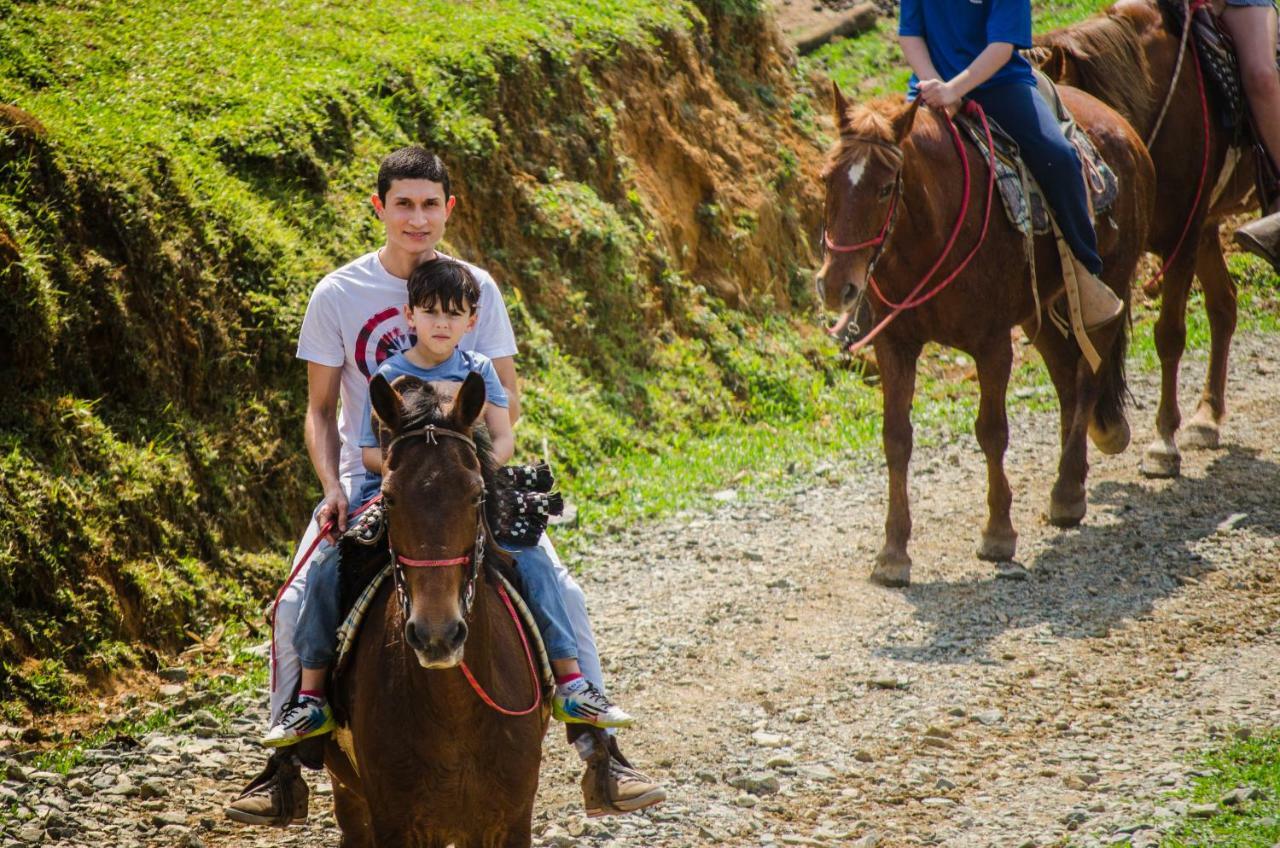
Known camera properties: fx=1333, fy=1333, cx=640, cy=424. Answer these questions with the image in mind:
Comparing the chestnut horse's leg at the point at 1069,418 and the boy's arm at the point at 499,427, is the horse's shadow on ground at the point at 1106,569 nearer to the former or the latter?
the chestnut horse's leg at the point at 1069,418

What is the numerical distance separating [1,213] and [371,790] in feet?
14.8

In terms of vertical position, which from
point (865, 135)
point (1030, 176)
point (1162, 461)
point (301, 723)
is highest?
point (865, 135)

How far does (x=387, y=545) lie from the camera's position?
14.0ft

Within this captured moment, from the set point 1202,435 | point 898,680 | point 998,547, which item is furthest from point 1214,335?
point 898,680

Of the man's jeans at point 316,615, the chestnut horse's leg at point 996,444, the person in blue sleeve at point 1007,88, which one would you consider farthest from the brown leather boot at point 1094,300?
the man's jeans at point 316,615

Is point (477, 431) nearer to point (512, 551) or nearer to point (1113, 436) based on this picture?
point (512, 551)

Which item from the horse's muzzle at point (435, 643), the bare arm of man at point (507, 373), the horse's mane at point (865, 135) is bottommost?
the horse's muzzle at point (435, 643)

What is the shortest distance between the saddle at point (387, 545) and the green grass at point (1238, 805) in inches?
93.8

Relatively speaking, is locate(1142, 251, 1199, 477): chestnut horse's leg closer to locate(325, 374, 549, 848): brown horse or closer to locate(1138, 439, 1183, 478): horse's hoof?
locate(1138, 439, 1183, 478): horse's hoof

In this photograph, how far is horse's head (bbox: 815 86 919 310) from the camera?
23.2 feet

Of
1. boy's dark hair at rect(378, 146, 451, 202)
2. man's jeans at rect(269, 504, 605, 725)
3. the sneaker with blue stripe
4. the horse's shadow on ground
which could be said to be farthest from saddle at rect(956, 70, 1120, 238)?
the sneaker with blue stripe

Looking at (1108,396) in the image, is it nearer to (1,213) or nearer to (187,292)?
(187,292)

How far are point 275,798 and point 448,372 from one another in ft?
5.03

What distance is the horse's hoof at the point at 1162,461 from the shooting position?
9.08 meters
